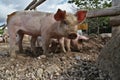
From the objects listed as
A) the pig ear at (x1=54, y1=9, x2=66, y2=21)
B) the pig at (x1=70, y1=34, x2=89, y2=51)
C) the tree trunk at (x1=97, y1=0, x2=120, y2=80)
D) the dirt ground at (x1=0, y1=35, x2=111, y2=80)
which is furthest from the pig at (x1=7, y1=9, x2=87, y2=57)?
the tree trunk at (x1=97, y1=0, x2=120, y2=80)

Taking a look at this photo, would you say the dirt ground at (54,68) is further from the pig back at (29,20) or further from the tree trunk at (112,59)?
the pig back at (29,20)

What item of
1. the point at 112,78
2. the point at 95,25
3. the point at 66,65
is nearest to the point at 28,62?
the point at 66,65

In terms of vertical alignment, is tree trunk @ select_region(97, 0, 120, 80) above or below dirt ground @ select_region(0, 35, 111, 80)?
above

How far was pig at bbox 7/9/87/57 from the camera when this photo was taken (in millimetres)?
5477

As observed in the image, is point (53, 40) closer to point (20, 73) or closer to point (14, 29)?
point (14, 29)

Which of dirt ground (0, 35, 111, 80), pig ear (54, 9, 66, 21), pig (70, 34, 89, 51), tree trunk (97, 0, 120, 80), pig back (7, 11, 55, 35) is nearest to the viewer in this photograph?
tree trunk (97, 0, 120, 80)

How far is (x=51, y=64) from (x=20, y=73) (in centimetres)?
51

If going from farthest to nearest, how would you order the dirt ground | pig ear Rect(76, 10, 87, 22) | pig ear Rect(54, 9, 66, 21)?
pig ear Rect(76, 10, 87, 22)
pig ear Rect(54, 9, 66, 21)
the dirt ground

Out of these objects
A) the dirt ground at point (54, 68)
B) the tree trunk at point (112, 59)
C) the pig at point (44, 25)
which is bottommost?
the dirt ground at point (54, 68)

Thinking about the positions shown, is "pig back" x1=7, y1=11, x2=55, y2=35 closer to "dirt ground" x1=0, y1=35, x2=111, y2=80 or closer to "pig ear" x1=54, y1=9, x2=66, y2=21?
"pig ear" x1=54, y1=9, x2=66, y2=21

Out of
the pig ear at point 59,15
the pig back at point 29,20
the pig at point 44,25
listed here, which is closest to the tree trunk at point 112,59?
the pig at point 44,25

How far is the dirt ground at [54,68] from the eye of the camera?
449cm

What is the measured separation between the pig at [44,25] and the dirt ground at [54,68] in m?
0.40

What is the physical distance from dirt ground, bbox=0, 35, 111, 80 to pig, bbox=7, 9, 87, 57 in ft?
1.33
